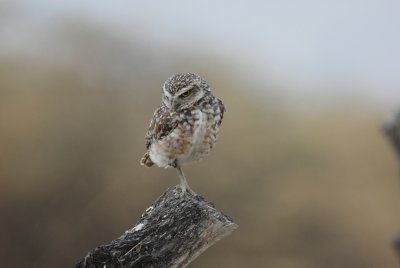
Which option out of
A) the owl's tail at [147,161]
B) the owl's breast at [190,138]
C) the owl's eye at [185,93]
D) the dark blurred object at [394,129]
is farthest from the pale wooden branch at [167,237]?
the dark blurred object at [394,129]

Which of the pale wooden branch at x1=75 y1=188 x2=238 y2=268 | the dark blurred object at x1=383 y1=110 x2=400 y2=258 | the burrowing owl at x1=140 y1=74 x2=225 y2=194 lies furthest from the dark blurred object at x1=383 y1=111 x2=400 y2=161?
the pale wooden branch at x1=75 y1=188 x2=238 y2=268

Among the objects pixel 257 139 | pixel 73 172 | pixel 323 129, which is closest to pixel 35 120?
pixel 73 172

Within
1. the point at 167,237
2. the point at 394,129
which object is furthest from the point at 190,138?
the point at 394,129

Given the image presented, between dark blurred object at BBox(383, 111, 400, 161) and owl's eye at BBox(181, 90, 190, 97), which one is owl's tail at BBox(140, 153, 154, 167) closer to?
owl's eye at BBox(181, 90, 190, 97)

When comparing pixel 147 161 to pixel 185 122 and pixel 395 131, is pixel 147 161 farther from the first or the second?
pixel 395 131

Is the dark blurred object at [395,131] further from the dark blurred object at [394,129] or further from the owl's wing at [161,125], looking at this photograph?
the owl's wing at [161,125]

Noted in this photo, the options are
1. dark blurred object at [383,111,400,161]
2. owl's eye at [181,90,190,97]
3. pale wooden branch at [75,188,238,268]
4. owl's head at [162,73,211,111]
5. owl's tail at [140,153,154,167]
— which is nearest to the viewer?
pale wooden branch at [75,188,238,268]

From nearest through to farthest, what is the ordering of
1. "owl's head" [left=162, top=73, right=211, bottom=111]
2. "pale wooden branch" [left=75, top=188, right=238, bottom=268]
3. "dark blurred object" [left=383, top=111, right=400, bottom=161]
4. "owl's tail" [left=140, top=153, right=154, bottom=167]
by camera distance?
"pale wooden branch" [left=75, top=188, right=238, bottom=268] < "owl's head" [left=162, top=73, right=211, bottom=111] < "owl's tail" [left=140, top=153, right=154, bottom=167] < "dark blurred object" [left=383, top=111, right=400, bottom=161]
